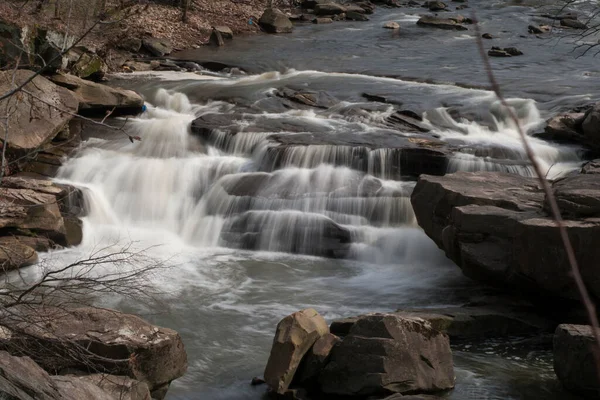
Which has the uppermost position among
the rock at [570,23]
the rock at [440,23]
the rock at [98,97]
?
the rock at [570,23]

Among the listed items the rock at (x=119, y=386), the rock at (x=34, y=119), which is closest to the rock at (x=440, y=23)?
the rock at (x=34, y=119)

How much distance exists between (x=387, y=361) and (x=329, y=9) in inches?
869

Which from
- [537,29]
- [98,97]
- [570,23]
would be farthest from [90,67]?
[570,23]

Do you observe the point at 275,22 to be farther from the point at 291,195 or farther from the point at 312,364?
the point at 312,364

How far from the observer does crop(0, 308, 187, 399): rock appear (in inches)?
224

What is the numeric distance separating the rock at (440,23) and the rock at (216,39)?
629 centimetres

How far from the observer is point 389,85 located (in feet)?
58.1

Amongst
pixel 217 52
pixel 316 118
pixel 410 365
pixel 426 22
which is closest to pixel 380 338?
pixel 410 365

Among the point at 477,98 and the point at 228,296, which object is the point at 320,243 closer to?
the point at 228,296

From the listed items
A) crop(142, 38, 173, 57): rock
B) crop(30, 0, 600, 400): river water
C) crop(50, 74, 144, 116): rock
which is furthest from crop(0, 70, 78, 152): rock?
crop(142, 38, 173, 57): rock

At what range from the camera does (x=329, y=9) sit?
2742cm

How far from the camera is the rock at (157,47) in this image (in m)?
20.9

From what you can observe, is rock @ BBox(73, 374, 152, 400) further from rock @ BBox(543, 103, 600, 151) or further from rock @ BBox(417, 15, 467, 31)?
rock @ BBox(417, 15, 467, 31)

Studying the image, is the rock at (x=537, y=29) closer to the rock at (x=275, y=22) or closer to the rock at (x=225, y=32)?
the rock at (x=275, y=22)
